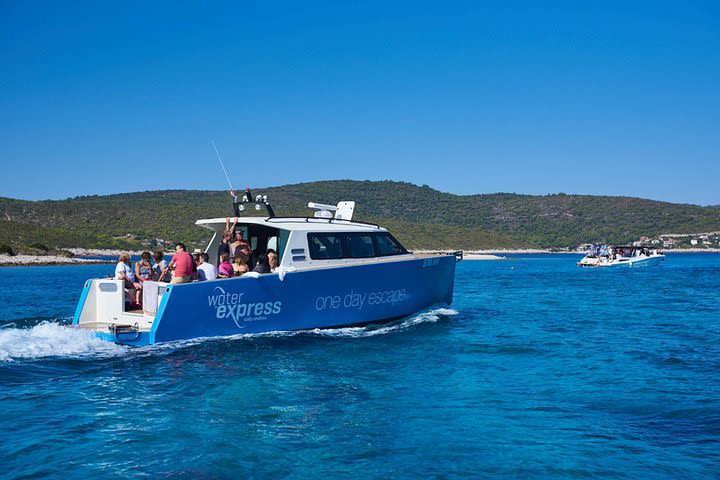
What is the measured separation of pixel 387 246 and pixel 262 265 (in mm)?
3671

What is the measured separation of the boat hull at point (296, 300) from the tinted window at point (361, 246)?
611mm

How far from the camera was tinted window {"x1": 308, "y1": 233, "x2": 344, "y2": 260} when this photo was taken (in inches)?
545

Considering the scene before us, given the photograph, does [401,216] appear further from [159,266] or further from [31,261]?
[159,266]

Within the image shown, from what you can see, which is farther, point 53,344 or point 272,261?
point 272,261

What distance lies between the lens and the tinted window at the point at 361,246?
1473cm

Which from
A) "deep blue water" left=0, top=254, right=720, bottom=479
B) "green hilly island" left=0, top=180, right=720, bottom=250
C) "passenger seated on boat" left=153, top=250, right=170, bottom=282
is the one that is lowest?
"deep blue water" left=0, top=254, right=720, bottom=479

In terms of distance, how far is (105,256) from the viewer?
80.6m

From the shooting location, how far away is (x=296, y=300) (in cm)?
1299

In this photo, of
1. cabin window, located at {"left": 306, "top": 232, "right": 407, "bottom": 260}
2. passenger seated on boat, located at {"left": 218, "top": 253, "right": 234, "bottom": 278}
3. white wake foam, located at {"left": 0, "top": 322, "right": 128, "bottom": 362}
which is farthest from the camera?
cabin window, located at {"left": 306, "top": 232, "right": 407, "bottom": 260}

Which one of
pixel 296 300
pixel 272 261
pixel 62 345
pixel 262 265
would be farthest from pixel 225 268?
pixel 62 345

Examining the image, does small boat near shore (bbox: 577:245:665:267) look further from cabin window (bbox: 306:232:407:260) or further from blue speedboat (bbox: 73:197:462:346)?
cabin window (bbox: 306:232:407:260)

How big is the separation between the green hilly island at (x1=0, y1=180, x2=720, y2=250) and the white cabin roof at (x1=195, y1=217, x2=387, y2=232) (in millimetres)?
65583

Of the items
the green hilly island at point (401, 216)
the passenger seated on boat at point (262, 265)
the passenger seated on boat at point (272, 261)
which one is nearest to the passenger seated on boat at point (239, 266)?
the passenger seated on boat at point (262, 265)

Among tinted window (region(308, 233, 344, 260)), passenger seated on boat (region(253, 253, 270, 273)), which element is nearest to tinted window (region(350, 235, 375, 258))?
tinted window (region(308, 233, 344, 260))
